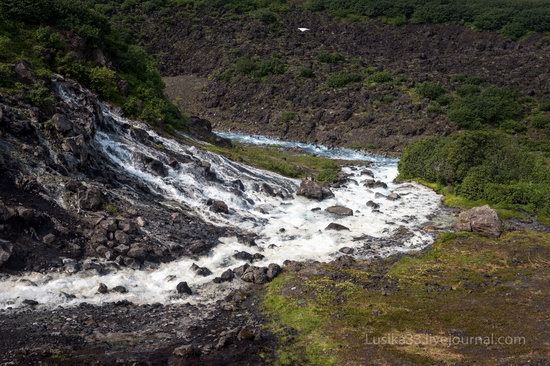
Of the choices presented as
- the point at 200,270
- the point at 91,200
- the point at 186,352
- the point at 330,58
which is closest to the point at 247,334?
the point at 186,352

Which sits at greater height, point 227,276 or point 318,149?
point 227,276

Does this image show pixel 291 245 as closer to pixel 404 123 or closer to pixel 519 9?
pixel 404 123

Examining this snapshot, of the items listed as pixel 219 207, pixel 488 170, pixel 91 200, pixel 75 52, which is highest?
pixel 75 52

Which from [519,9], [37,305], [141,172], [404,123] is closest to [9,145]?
[141,172]

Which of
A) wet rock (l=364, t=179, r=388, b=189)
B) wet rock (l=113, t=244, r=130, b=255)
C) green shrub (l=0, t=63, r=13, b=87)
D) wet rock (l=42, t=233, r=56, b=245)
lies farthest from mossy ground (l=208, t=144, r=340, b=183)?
wet rock (l=42, t=233, r=56, b=245)

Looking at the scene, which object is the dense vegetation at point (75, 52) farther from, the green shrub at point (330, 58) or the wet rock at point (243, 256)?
the green shrub at point (330, 58)

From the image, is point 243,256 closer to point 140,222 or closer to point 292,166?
point 140,222

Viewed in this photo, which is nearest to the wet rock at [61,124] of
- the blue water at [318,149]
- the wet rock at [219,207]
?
the wet rock at [219,207]
